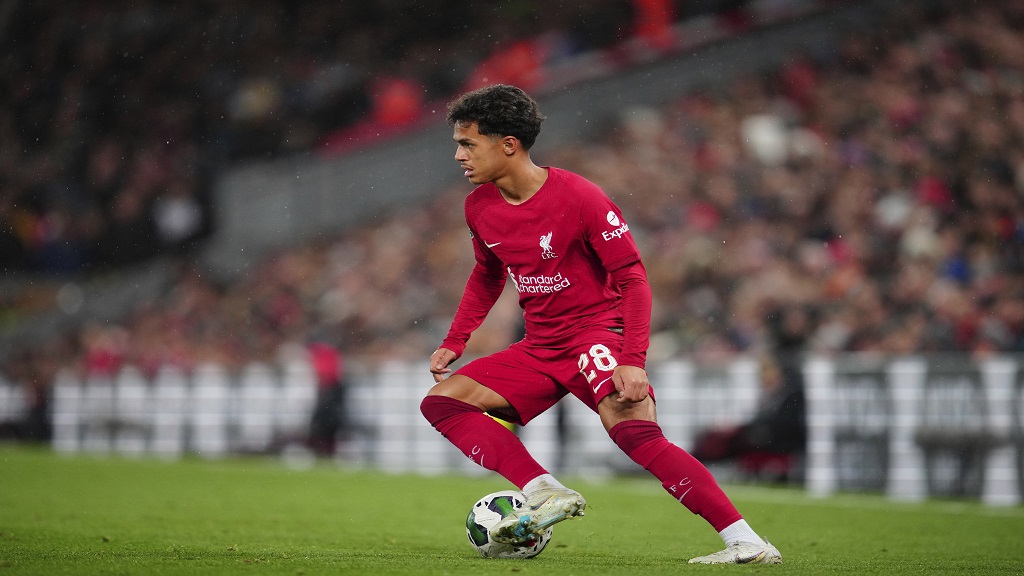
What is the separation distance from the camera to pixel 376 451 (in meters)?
14.8

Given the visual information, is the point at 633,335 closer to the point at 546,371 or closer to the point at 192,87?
the point at 546,371

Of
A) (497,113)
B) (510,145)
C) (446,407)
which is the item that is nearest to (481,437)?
(446,407)

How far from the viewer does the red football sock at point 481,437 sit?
5184 millimetres

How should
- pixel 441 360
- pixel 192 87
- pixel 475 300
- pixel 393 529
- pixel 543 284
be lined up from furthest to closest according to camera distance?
pixel 192 87, pixel 393 529, pixel 475 300, pixel 441 360, pixel 543 284

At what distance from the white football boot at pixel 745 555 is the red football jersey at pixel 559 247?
0.97 m

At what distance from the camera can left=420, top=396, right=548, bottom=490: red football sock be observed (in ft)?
17.0

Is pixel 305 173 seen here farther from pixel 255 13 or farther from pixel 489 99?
pixel 489 99

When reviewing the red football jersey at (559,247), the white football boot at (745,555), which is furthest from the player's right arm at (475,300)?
the white football boot at (745,555)

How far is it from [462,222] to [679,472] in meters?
13.4

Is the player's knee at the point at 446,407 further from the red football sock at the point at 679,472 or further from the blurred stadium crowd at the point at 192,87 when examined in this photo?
the blurred stadium crowd at the point at 192,87

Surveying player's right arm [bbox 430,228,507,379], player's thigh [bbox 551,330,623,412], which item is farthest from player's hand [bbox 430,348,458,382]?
player's thigh [bbox 551,330,623,412]

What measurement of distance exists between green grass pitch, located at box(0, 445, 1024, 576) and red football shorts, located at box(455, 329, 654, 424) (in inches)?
24.7

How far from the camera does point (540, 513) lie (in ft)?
16.0

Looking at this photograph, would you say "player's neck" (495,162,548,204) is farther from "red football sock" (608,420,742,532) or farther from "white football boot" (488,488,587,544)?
"white football boot" (488,488,587,544)
